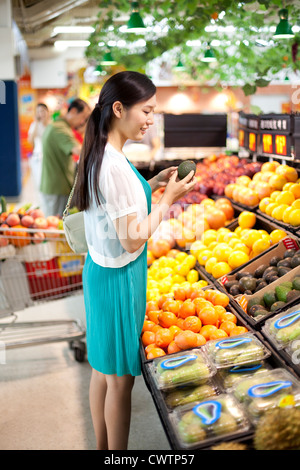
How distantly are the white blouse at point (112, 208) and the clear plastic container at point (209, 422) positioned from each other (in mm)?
712

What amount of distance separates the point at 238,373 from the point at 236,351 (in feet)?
0.30

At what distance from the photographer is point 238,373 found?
190 centimetres

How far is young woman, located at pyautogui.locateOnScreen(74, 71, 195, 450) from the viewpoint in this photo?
1976 mm

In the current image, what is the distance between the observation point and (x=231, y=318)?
2.29 m

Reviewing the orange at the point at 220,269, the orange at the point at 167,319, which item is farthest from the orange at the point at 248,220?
the orange at the point at 167,319

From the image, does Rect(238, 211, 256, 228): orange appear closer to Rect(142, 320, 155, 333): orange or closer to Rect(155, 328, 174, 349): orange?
Rect(142, 320, 155, 333): orange

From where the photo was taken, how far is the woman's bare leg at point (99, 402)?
93.4 inches

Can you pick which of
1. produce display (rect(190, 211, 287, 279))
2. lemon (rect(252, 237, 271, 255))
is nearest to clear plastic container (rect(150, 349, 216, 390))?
produce display (rect(190, 211, 287, 279))

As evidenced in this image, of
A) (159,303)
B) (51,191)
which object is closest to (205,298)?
(159,303)

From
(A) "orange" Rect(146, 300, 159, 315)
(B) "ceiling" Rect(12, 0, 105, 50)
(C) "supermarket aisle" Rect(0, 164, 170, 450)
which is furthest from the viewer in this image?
(B) "ceiling" Rect(12, 0, 105, 50)

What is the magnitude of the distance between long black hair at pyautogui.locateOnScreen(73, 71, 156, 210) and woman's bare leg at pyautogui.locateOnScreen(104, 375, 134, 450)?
0.80 m

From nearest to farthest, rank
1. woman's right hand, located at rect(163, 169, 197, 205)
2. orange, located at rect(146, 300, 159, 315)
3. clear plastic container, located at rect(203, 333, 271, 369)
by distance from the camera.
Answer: clear plastic container, located at rect(203, 333, 271, 369) < woman's right hand, located at rect(163, 169, 197, 205) < orange, located at rect(146, 300, 159, 315)

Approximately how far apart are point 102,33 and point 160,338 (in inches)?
255

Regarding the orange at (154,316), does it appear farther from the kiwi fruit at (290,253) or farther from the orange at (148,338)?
the kiwi fruit at (290,253)
